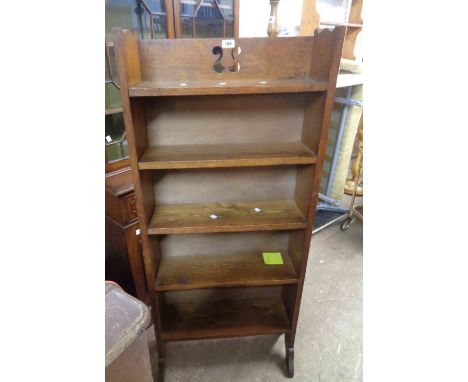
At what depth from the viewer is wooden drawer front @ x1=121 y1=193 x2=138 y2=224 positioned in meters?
1.39

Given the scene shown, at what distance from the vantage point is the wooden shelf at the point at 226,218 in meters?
1.12

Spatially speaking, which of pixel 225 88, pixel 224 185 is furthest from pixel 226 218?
pixel 225 88

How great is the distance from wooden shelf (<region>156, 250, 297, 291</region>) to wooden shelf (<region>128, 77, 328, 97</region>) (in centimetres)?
78

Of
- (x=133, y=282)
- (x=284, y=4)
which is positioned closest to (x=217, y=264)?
(x=133, y=282)

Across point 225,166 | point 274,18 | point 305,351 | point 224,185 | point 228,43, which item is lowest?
point 305,351

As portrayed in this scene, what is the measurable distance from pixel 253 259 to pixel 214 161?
25.1 inches

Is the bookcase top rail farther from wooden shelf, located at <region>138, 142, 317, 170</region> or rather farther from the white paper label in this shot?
wooden shelf, located at <region>138, 142, 317, 170</region>

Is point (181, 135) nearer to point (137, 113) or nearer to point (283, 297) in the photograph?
point (137, 113)

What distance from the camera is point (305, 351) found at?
1619mm

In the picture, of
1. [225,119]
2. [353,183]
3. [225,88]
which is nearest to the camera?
[225,88]

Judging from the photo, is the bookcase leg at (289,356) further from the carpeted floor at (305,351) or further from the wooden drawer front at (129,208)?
the wooden drawer front at (129,208)

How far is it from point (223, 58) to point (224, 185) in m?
0.52

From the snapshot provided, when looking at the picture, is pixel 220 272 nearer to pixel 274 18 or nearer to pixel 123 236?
pixel 123 236

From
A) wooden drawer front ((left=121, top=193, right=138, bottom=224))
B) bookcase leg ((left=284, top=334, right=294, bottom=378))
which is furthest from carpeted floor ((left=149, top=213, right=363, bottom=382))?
wooden drawer front ((left=121, top=193, right=138, bottom=224))
